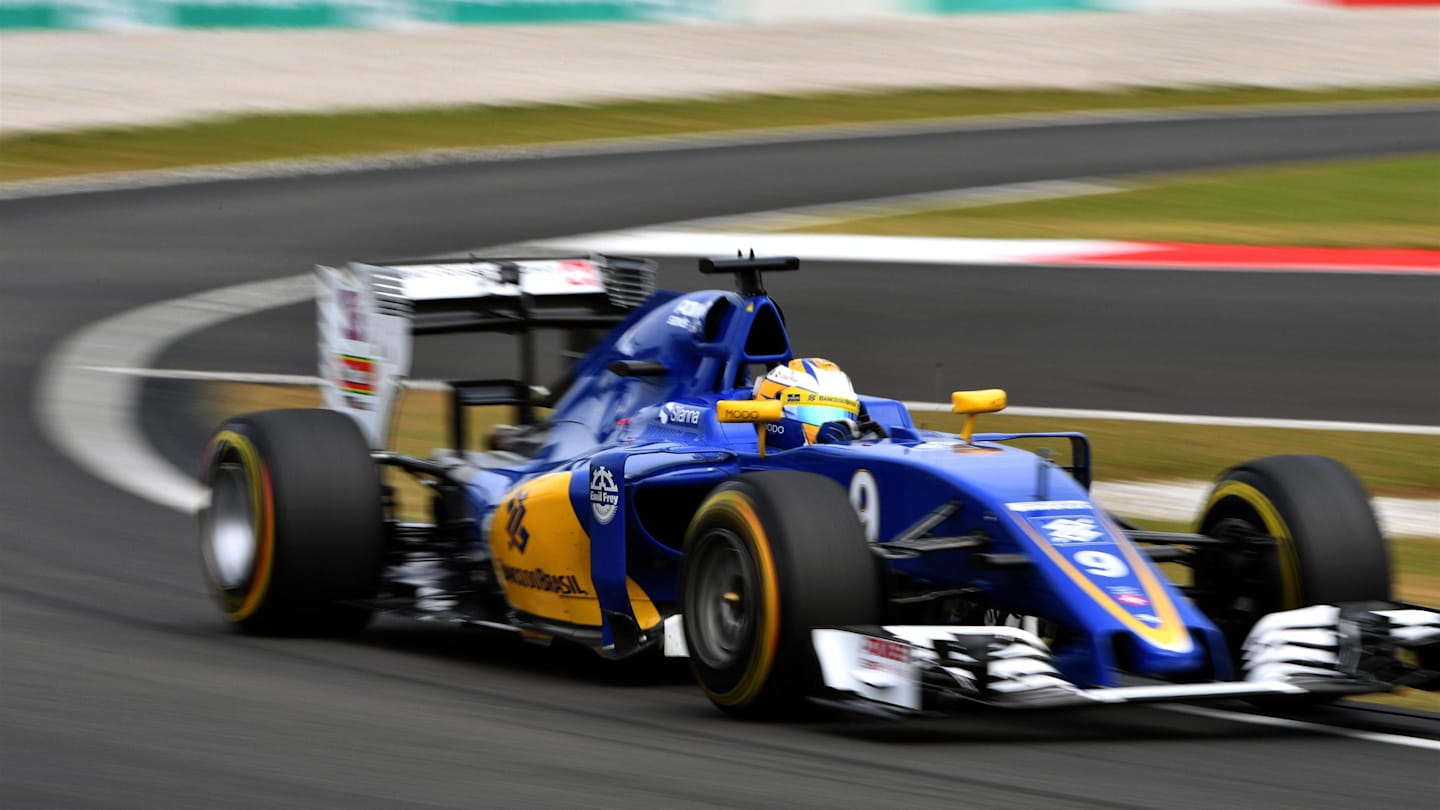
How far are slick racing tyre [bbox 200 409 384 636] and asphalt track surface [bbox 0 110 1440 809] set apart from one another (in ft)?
0.49

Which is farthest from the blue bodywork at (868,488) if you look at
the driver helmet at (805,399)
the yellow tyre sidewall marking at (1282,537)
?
the yellow tyre sidewall marking at (1282,537)

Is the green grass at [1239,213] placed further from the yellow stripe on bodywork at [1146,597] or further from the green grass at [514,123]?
the yellow stripe on bodywork at [1146,597]

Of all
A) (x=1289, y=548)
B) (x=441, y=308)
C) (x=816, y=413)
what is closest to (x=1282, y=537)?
(x=1289, y=548)

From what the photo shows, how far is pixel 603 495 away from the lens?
7.79 meters

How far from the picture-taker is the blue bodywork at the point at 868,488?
679cm

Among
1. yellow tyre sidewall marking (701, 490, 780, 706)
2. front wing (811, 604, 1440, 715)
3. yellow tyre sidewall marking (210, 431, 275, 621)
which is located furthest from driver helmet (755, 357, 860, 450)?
yellow tyre sidewall marking (210, 431, 275, 621)

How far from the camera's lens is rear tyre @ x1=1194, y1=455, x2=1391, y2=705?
7.36 metres

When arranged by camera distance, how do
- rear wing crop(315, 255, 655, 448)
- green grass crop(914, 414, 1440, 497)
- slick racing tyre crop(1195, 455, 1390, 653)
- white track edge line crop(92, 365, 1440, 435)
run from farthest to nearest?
white track edge line crop(92, 365, 1440, 435) < green grass crop(914, 414, 1440, 497) < rear wing crop(315, 255, 655, 448) < slick racing tyre crop(1195, 455, 1390, 653)

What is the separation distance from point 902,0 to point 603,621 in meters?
30.3

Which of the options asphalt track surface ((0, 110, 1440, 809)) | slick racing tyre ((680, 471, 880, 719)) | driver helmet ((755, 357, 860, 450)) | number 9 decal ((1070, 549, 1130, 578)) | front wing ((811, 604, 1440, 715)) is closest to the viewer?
asphalt track surface ((0, 110, 1440, 809))

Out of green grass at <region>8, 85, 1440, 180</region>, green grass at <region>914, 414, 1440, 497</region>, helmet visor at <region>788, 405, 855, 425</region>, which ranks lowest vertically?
green grass at <region>914, 414, 1440, 497</region>

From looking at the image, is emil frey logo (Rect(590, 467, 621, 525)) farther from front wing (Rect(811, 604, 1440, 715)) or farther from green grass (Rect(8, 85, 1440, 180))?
green grass (Rect(8, 85, 1440, 180))

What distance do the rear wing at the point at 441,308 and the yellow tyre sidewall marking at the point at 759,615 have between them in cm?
273

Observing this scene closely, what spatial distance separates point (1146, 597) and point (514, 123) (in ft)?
80.3
